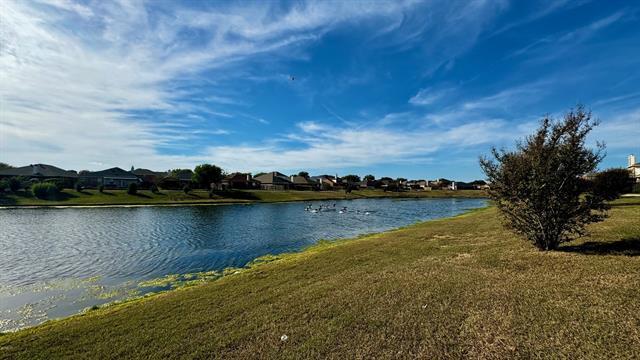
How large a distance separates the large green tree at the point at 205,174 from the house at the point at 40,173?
37189mm

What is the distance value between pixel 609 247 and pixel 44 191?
90555 mm

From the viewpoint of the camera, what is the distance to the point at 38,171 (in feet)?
325

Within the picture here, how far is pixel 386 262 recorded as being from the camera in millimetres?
13109

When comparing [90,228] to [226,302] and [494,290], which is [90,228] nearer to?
[226,302]

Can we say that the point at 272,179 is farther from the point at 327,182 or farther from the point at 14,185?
the point at 14,185

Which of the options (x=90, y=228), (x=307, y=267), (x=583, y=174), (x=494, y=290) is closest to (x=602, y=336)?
(x=494, y=290)

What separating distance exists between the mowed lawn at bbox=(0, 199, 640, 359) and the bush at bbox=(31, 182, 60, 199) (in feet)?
257

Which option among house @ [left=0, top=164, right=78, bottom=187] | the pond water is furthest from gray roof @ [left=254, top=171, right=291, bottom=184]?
the pond water

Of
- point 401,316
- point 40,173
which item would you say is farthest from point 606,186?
point 40,173

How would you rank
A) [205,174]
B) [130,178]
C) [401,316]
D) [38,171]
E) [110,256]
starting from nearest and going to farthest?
1. [401,316]
2. [110,256]
3. [205,174]
4. [38,171]
5. [130,178]

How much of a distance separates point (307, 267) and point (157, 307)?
5.92 meters

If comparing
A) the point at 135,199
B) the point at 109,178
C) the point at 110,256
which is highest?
the point at 109,178

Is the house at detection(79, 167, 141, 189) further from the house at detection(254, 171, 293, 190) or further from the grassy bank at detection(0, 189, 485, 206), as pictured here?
the house at detection(254, 171, 293, 190)

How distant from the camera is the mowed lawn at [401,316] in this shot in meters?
6.10
